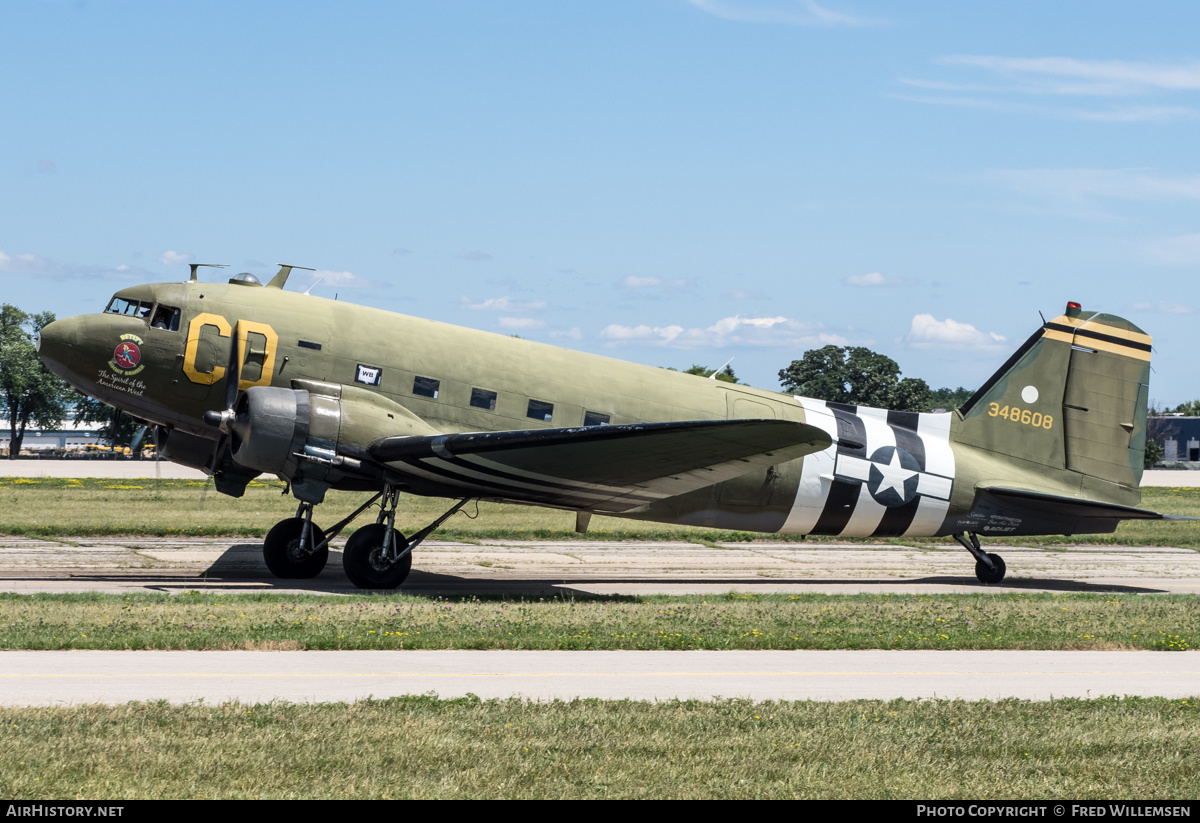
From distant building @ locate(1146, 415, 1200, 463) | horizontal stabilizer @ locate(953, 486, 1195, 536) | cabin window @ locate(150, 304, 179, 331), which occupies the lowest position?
horizontal stabilizer @ locate(953, 486, 1195, 536)

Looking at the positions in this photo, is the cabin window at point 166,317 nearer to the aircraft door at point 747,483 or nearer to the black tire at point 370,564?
the black tire at point 370,564

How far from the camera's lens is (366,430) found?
61.8ft

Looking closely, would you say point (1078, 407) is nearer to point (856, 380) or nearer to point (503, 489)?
point (503, 489)

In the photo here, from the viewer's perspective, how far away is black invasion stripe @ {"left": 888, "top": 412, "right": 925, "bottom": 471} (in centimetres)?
2377

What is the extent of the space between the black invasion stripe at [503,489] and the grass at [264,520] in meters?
11.3

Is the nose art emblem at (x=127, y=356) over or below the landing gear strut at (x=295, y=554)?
over

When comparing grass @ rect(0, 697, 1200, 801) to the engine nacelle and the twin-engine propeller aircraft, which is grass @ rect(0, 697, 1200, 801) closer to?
the twin-engine propeller aircraft

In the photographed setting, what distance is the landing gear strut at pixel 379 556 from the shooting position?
19.2 metres

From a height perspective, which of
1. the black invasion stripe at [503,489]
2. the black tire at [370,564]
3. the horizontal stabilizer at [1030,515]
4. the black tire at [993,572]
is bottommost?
the black tire at [370,564]

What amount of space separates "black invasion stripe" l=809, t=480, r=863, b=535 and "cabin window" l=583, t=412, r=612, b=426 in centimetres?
513

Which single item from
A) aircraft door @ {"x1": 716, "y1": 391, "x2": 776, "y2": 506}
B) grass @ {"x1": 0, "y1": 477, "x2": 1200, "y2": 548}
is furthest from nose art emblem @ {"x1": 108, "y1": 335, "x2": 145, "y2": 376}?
aircraft door @ {"x1": 716, "y1": 391, "x2": 776, "y2": 506}

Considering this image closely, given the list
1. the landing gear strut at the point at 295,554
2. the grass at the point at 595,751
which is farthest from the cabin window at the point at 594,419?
the grass at the point at 595,751
